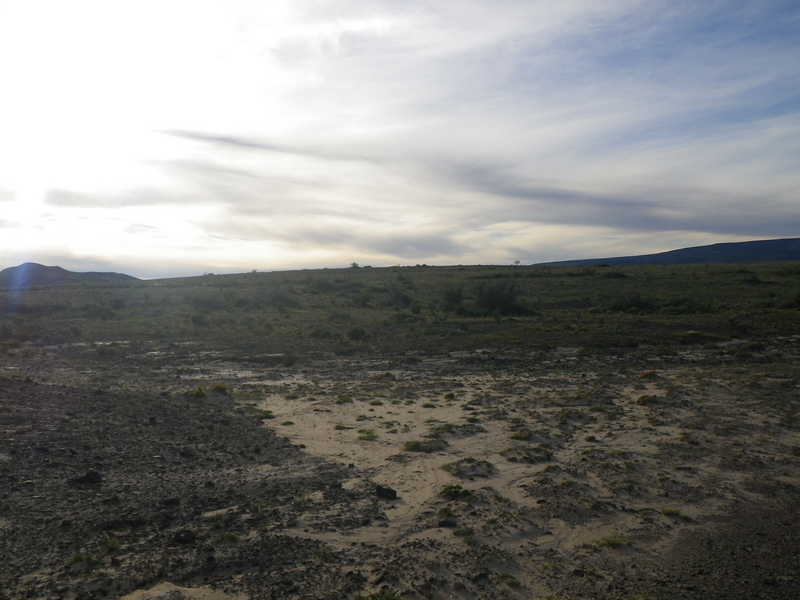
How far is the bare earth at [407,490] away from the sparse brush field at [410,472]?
41mm

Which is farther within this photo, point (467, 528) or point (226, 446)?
point (226, 446)

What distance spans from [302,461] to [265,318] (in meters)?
26.4

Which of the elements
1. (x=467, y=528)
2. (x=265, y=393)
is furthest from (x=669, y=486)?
(x=265, y=393)

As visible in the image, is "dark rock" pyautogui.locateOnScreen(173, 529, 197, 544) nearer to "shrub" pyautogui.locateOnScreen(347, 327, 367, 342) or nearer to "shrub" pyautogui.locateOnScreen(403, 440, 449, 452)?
"shrub" pyautogui.locateOnScreen(403, 440, 449, 452)

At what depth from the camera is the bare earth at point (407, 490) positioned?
244 inches

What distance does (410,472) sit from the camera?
31.9ft

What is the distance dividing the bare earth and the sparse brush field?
0.13 ft

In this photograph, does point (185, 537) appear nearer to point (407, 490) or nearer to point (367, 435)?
point (407, 490)

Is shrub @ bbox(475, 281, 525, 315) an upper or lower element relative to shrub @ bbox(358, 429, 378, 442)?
upper

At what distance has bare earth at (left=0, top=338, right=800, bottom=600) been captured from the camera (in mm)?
6191

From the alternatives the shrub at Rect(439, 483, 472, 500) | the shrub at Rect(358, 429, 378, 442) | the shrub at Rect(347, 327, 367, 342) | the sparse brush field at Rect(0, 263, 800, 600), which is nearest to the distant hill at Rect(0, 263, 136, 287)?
the shrub at Rect(347, 327, 367, 342)

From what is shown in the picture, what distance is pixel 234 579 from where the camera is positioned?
6059mm

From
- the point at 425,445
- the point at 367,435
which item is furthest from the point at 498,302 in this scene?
the point at 425,445

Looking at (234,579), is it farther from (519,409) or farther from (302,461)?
(519,409)
